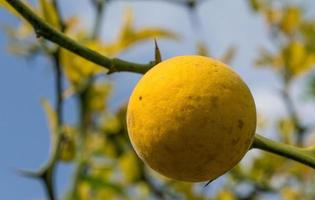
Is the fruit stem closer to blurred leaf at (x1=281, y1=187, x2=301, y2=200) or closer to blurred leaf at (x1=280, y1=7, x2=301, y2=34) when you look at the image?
blurred leaf at (x1=281, y1=187, x2=301, y2=200)

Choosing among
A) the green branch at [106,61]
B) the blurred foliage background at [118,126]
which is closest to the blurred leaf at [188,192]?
the blurred foliage background at [118,126]

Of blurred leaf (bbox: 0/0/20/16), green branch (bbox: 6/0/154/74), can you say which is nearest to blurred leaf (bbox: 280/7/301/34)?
blurred leaf (bbox: 0/0/20/16)

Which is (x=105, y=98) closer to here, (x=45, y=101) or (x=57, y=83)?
(x=45, y=101)

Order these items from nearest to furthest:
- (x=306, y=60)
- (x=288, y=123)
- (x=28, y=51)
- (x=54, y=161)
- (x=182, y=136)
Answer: (x=182, y=136), (x=54, y=161), (x=28, y=51), (x=288, y=123), (x=306, y=60)

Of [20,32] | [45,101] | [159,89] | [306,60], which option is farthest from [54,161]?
[306,60]

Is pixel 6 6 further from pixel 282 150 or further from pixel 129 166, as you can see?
pixel 129 166

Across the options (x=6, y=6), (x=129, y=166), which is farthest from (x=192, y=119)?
(x=129, y=166)
